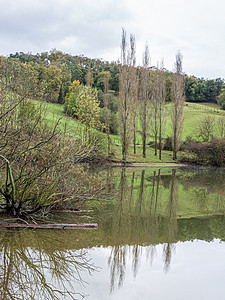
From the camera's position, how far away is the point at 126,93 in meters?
28.3

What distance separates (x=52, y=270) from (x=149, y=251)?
88.1 inches

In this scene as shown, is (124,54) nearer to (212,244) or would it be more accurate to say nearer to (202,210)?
(202,210)

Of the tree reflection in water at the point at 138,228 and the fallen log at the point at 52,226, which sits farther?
the fallen log at the point at 52,226

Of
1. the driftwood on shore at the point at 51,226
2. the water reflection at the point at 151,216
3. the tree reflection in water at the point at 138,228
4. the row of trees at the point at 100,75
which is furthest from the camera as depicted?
the row of trees at the point at 100,75

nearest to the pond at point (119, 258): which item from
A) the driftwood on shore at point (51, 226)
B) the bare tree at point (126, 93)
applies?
the driftwood on shore at point (51, 226)

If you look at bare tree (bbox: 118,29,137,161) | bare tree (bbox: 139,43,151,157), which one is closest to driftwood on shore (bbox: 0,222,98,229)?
bare tree (bbox: 118,29,137,161)

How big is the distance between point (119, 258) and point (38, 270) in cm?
162

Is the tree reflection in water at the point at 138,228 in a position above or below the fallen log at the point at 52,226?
below

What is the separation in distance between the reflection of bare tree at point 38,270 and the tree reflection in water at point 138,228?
67 centimetres

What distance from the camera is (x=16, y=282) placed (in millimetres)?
4586

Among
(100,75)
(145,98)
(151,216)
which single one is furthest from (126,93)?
(100,75)

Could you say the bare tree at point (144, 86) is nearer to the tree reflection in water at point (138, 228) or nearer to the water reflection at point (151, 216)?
the water reflection at point (151, 216)

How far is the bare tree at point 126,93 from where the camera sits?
28292mm

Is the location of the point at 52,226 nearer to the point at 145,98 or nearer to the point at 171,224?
the point at 171,224
